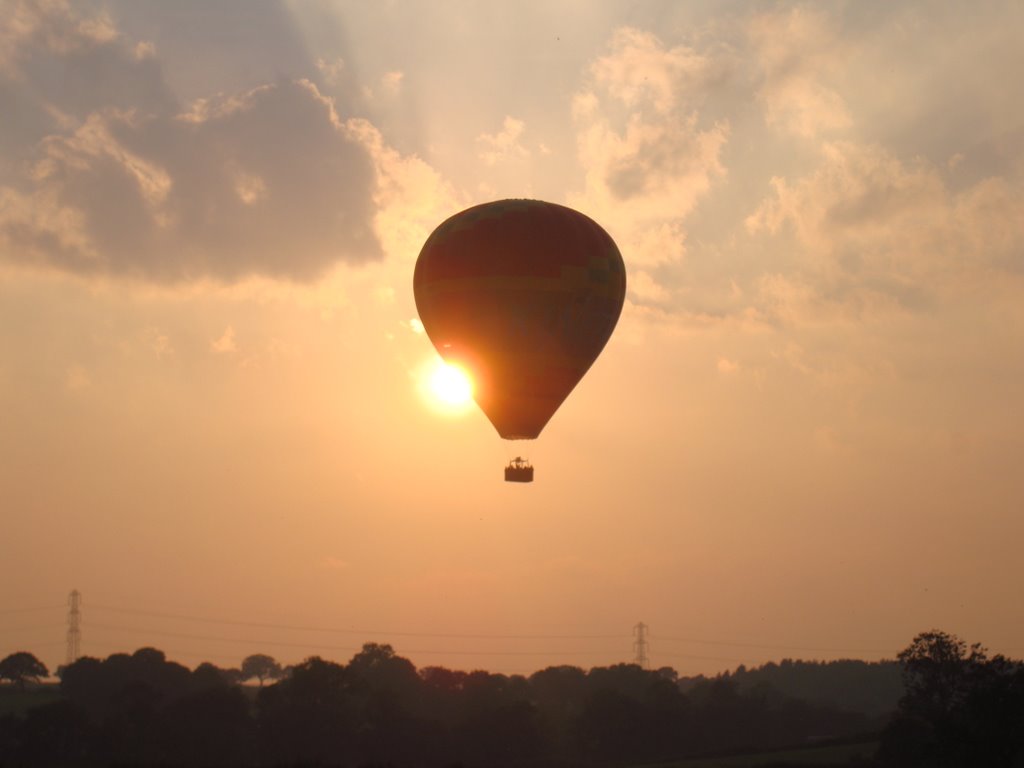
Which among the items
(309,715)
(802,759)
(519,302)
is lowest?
(802,759)

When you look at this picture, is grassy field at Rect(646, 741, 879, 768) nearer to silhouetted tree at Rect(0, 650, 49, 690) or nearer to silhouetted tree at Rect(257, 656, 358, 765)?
silhouetted tree at Rect(257, 656, 358, 765)

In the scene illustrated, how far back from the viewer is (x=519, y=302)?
66.4 meters

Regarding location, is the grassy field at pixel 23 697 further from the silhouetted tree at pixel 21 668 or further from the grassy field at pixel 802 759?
the grassy field at pixel 802 759

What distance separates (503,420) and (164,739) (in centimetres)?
6221

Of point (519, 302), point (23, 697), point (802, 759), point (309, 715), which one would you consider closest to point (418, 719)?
point (309, 715)

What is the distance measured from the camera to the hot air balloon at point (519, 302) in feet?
218

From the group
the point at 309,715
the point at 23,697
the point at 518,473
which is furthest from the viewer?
the point at 23,697

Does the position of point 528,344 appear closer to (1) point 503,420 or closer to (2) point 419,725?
(1) point 503,420

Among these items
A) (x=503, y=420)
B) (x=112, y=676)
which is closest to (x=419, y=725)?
(x=112, y=676)

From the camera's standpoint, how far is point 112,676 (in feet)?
491

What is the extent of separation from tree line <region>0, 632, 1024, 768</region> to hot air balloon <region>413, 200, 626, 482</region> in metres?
31.1

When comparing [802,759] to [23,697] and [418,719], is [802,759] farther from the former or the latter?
[23,697]

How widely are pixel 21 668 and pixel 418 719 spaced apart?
74.6 meters

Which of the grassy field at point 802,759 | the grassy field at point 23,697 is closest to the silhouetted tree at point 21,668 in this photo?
the grassy field at point 23,697
